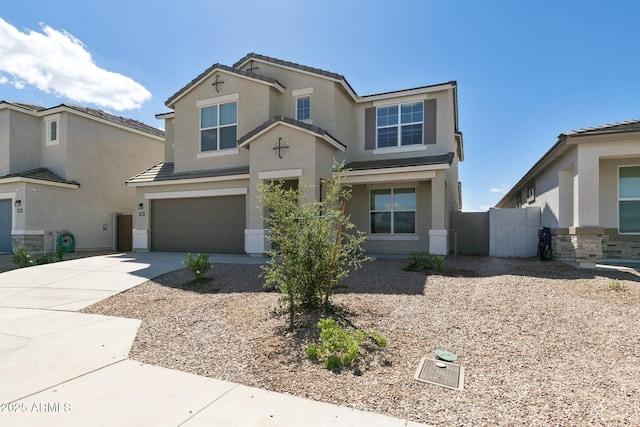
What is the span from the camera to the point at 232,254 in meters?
13.1

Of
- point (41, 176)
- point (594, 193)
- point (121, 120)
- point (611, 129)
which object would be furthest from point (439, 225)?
point (121, 120)

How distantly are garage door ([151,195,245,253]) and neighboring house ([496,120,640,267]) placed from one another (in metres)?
10.6

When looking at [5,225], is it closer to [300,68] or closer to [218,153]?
[218,153]

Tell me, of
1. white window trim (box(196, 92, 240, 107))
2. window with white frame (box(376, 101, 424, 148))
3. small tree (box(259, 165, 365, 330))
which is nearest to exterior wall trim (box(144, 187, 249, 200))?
white window trim (box(196, 92, 240, 107))

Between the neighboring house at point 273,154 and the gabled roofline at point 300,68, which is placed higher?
the gabled roofline at point 300,68

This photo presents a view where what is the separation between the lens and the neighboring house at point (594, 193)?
9391 millimetres

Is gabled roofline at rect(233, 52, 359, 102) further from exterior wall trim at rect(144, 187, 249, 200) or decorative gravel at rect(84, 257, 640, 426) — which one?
decorative gravel at rect(84, 257, 640, 426)

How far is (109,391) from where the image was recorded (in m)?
3.41

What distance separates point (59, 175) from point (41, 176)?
2.80 ft

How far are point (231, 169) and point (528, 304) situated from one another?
10.9 metres

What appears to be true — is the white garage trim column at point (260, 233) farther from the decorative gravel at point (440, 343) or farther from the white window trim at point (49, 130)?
the white window trim at point (49, 130)

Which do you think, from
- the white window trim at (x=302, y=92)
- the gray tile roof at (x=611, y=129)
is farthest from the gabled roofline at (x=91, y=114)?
the gray tile roof at (x=611, y=129)

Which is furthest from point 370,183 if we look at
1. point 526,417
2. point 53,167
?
point 53,167

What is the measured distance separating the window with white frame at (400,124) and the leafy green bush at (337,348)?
10300 mm
